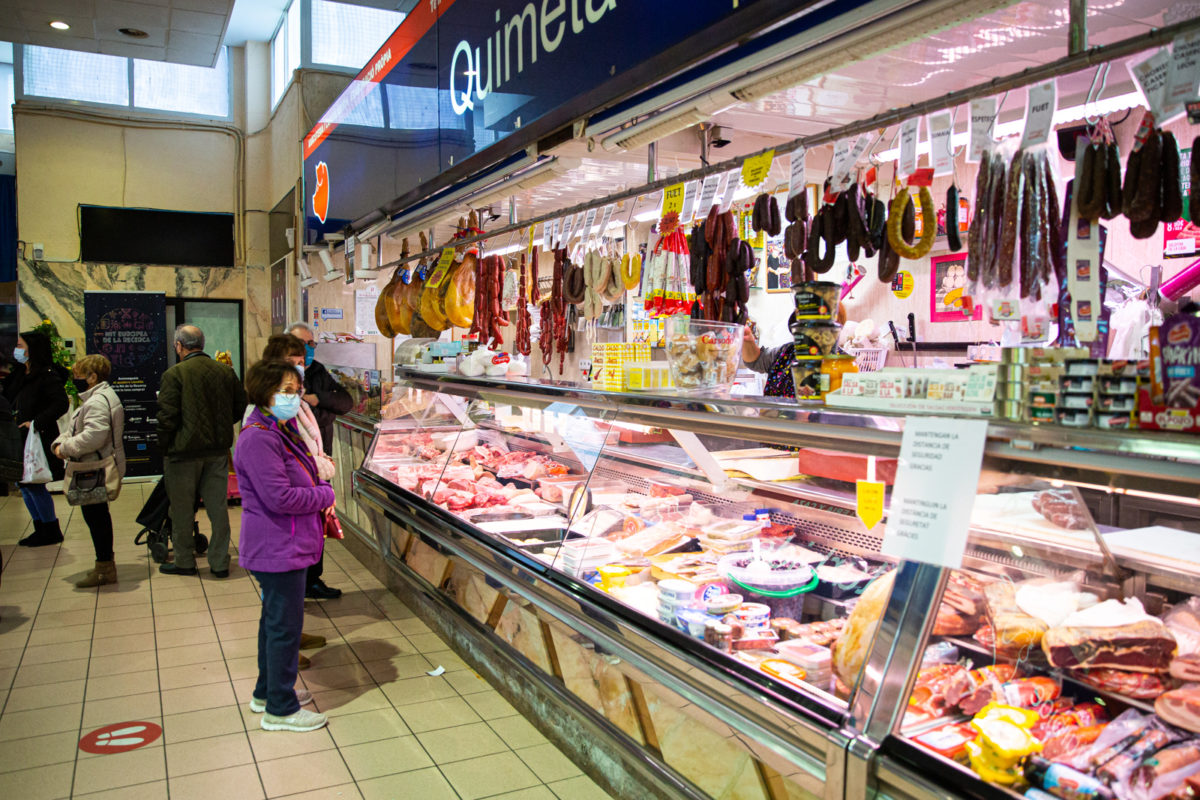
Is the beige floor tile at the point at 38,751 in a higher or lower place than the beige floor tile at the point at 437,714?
lower

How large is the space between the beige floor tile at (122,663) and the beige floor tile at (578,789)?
2671 mm

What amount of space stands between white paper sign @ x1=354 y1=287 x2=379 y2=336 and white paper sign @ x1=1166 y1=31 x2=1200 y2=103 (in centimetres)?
925

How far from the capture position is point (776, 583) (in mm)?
2832

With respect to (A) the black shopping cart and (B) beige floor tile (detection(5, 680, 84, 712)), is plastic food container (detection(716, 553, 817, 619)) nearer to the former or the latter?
(B) beige floor tile (detection(5, 680, 84, 712))

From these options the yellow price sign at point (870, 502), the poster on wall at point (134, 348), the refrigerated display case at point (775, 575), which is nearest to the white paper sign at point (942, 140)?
the refrigerated display case at point (775, 575)

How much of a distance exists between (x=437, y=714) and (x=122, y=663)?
2043mm

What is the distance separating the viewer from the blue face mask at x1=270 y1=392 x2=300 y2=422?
3.73 metres

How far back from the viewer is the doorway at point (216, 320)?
1158 cm

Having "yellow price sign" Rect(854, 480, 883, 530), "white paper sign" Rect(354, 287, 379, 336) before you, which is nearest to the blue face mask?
"yellow price sign" Rect(854, 480, 883, 530)

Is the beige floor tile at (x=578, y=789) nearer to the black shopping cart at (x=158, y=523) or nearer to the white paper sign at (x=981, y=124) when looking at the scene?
the white paper sign at (x=981, y=124)

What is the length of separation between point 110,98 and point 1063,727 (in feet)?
42.8

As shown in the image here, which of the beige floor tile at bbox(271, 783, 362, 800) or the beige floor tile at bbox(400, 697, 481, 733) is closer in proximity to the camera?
the beige floor tile at bbox(271, 783, 362, 800)

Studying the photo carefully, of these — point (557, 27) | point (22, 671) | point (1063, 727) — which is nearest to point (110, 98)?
point (22, 671)

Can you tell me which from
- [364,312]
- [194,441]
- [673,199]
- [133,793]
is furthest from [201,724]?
[364,312]
